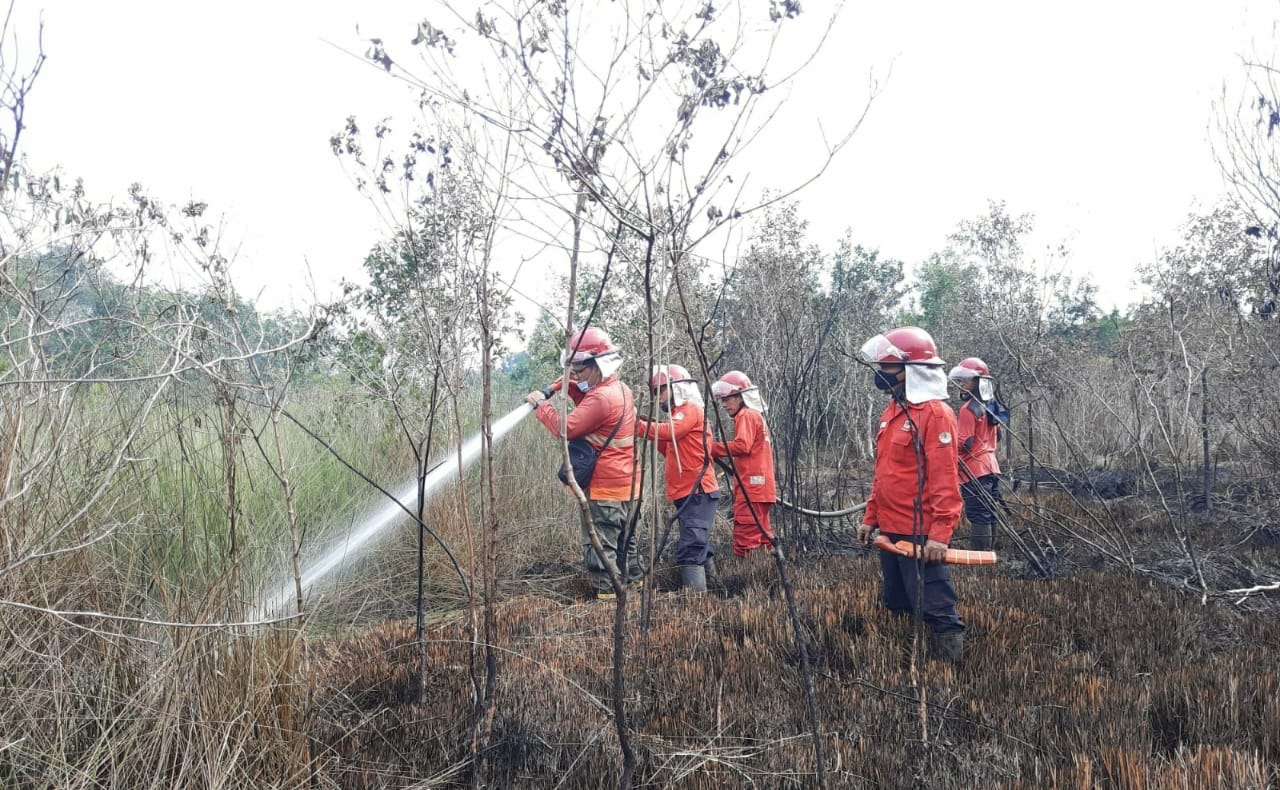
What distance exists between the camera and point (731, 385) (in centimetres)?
641

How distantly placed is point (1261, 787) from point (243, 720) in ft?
10.2

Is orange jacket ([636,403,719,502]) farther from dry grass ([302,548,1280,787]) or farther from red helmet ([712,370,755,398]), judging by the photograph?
dry grass ([302,548,1280,787])

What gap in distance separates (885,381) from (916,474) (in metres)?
0.54

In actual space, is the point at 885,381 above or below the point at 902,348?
below

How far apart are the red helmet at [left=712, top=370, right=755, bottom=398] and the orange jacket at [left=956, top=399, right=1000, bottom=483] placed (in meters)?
2.05

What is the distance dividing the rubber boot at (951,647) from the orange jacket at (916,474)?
1.72 ft

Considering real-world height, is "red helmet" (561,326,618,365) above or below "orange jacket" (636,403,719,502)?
above

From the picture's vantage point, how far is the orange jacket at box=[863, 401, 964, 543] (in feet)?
13.0

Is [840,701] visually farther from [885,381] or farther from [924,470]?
[885,381]

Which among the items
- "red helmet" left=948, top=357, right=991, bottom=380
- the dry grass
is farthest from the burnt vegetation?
"red helmet" left=948, top=357, right=991, bottom=380

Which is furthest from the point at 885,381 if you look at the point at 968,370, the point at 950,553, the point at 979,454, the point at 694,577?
the point at 968,370

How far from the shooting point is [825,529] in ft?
25.6

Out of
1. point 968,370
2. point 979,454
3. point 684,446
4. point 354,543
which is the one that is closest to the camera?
point 354,543

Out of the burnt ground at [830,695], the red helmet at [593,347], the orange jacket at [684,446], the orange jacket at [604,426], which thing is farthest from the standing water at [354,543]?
the orange jacket at [684,446]
